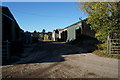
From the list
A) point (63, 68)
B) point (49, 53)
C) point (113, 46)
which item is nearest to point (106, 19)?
point (113, 46)

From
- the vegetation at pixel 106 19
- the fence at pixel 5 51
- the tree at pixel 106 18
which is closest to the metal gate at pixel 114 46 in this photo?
the vegetation at pixel 106 19

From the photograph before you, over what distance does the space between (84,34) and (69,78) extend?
16764mm

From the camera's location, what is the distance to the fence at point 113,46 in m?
9.05

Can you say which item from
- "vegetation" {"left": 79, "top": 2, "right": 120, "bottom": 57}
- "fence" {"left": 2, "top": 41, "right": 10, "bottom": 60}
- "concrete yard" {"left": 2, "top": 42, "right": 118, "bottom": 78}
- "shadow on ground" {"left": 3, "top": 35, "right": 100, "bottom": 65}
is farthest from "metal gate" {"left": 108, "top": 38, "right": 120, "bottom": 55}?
"fence" {"left": 2, "top": 41, "right": 10, "bottom": 60}

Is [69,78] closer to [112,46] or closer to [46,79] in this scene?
[46,79]

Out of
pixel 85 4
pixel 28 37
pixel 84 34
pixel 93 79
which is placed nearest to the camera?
pixel 93 79

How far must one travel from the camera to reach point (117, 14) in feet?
31.7

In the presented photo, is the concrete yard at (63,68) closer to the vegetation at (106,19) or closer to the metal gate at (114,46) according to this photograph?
the metal gate at (114,46)

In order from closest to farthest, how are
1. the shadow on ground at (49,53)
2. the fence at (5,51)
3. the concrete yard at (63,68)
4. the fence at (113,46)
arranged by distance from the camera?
1. the concrete yard at (63,68)
2. the shadow on ground at (49,53)
3. the fence at (5,51)
4. the fence at (113,46)

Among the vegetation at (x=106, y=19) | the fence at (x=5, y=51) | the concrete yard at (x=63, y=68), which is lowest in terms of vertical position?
the concrete yard at (x=63, y=68)

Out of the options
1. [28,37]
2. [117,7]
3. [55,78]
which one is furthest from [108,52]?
[28,37]

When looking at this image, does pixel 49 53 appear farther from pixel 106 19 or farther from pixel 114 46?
pixel 106 19

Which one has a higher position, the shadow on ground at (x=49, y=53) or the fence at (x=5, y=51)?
the fence at (x=5, y=51)

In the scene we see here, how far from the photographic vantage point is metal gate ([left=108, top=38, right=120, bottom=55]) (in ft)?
29.7
